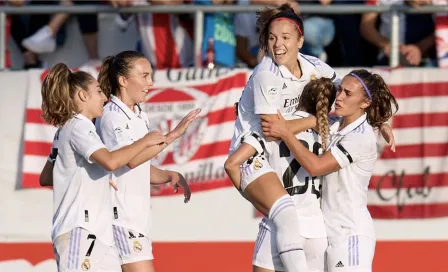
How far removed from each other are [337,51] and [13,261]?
3.13 meters

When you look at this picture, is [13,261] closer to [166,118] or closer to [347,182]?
[166,118]

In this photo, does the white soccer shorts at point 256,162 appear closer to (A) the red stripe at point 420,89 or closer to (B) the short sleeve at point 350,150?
(B) the short sleeve at point 350,150

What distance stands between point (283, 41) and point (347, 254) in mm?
1205

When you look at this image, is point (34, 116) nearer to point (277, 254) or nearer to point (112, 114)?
point (112, 114)

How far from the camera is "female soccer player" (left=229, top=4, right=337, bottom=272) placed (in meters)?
6.02

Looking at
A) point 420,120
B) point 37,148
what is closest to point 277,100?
point 420,120

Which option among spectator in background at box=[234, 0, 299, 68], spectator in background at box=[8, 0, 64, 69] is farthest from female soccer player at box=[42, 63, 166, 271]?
spectator in background at box=[8, 0, 64, 69]

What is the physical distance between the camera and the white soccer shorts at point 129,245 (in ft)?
21.1

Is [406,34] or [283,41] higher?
[406,34]

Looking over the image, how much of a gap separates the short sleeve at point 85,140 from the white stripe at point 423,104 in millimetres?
3518

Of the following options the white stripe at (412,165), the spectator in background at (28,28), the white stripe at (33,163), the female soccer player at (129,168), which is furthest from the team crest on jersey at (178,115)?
the female soccer player at (129,168)

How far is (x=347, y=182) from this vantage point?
6145mm

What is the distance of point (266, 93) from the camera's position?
6.08m

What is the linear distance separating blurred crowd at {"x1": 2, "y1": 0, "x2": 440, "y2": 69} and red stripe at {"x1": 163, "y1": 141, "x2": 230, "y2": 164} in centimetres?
68
